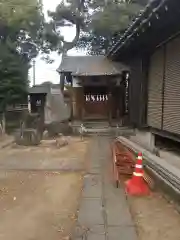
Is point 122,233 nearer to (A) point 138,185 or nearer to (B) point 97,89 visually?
(A) point 138,185

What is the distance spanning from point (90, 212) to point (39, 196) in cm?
173

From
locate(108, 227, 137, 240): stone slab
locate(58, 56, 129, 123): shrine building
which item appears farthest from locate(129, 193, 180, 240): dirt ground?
locate(58, 56, 129, 123): shrine building

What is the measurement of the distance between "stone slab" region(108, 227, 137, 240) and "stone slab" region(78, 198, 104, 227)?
342mm

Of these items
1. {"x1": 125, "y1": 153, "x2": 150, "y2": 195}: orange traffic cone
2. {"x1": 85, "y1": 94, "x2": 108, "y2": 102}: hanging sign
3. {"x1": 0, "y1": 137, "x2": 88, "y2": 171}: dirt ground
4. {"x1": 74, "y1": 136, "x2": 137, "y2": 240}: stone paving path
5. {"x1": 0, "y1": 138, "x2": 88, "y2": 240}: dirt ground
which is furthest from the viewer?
{"x1": 85, "y1": 94, "x2": 108, "y2": 102}: hanging sign

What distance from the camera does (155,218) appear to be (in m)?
5.32

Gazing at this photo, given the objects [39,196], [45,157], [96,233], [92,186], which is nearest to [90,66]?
[45,157]

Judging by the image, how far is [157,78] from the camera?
453 inches

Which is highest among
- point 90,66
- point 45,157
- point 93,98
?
point 90,66

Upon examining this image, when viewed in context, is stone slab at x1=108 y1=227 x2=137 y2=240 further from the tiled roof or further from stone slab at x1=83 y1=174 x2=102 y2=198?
the tiled roof

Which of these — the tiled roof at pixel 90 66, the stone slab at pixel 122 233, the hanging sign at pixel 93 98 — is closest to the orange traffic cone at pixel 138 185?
the stone slab at pixel 122 233

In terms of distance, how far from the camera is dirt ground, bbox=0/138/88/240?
495 centimetres

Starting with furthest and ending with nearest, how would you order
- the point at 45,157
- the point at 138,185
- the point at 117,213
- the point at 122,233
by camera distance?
the point at 45,157 < the point at 138,185 < the point at 117,213 < the point at 122,233

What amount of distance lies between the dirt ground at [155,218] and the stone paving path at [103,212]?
6.5 inches

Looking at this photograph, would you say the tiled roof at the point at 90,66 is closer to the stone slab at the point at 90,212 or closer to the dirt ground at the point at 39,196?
the dirt ground at the point at 39,196
